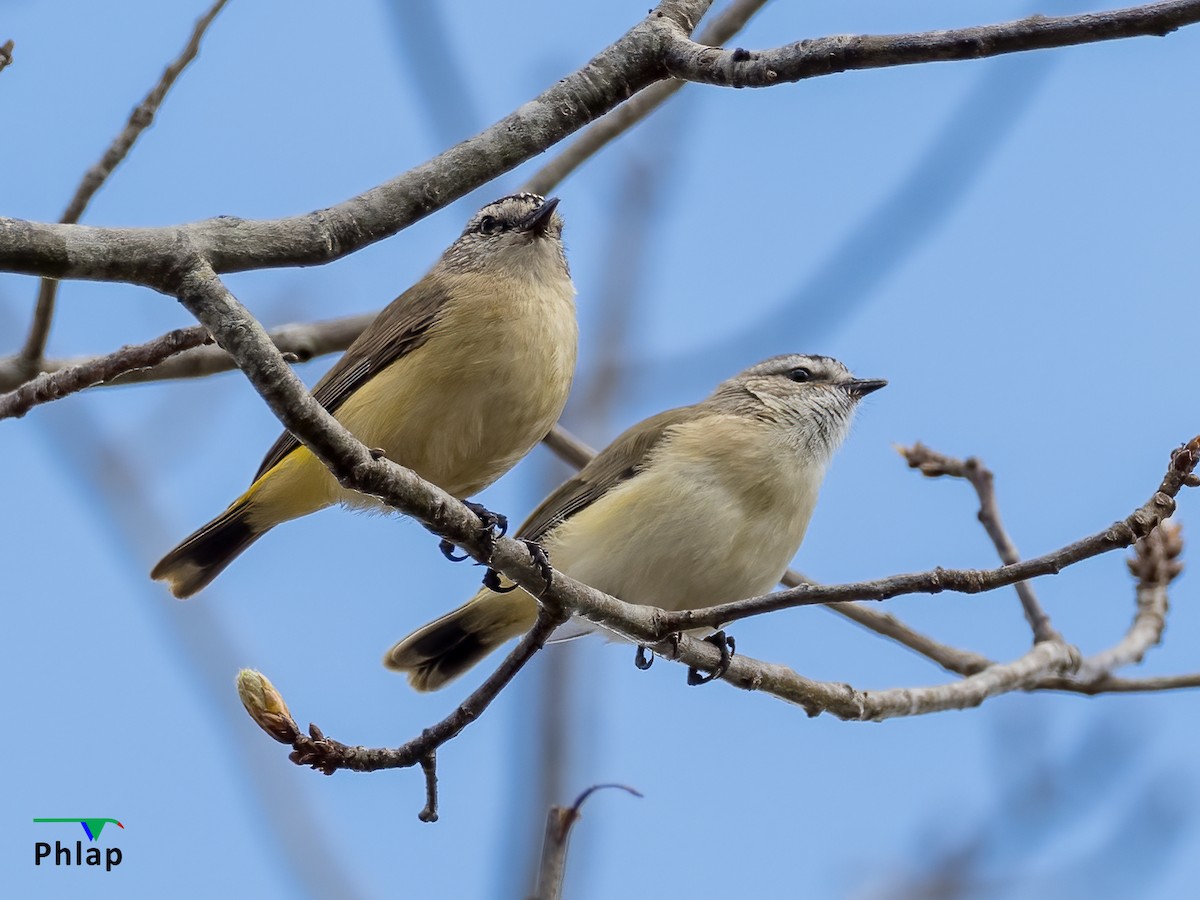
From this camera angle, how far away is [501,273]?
228 inches

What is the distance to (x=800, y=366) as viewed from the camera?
7.14 meters

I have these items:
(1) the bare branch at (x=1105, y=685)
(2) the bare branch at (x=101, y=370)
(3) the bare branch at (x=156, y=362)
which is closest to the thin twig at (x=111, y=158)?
(3) the bare branch at (x=156, y=362)

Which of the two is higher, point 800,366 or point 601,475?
point 800,366

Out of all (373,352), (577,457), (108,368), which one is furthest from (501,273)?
(108,368)

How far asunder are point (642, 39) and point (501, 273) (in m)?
2.28

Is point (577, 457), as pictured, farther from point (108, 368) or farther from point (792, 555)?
point (108, 368)

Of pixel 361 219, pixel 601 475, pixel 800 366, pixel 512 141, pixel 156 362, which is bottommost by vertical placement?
pixel 361 219

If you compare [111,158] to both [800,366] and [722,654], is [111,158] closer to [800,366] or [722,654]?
[722,654]

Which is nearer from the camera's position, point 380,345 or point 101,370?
point 101,370

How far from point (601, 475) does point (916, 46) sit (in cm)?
338

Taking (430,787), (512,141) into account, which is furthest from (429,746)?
(512,141)

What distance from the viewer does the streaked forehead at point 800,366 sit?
23.3 ft

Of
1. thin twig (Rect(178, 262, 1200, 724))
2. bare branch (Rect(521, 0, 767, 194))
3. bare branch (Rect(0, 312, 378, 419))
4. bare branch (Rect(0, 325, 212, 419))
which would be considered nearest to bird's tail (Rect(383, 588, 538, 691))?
bare branch (Rect(0, 312, 378, 419))

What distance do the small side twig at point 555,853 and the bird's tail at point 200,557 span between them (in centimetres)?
299
